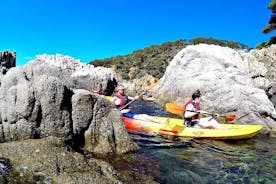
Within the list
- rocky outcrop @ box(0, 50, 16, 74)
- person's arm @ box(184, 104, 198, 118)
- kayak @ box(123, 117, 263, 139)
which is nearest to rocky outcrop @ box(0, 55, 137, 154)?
kayak @ box(123, 117, 263, 139)

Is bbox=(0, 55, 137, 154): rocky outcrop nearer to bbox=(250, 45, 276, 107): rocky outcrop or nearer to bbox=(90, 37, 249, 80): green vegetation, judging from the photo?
bbox=(250, 45, 276, 107): rocky outcrop

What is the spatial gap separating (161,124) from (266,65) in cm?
1242

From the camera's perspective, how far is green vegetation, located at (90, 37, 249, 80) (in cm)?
6769

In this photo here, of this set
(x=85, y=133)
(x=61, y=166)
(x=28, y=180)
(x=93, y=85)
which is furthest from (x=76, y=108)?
(x=93, y=85)

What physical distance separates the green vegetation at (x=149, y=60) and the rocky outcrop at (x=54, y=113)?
5643 cm

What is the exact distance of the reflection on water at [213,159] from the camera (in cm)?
776

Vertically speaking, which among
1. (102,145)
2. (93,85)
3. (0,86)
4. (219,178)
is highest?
(93,85)

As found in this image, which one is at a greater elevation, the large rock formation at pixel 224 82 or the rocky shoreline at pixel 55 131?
the large rock formation at pixel 224 82

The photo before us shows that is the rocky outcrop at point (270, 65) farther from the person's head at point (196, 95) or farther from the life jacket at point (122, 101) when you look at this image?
the life jacket at point (122, 101)

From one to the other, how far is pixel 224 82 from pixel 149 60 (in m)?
56.3

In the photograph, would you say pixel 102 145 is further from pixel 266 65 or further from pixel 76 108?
pixel 266 65

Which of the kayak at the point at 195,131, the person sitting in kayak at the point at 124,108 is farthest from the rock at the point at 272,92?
the person sitting in kayak at the point at 124,108

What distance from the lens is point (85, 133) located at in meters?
8.06

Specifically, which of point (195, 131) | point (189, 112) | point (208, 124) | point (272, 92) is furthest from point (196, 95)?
point (272, 92)
